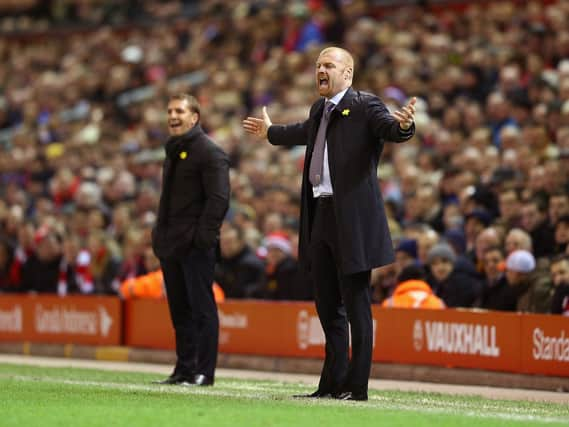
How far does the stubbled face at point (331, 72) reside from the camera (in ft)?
32.2

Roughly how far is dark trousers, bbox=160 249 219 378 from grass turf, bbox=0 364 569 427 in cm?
32

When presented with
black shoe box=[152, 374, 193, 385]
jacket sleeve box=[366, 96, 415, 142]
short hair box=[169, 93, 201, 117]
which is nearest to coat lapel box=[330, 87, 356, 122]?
jacket sleeve box=[366, 96, 415, 142]

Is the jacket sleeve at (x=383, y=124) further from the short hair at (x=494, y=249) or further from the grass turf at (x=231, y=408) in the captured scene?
the short hair at (x=494, y=249)

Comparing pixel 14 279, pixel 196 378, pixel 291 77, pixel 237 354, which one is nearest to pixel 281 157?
pixel 291 77


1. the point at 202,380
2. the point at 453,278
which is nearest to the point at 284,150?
the point at 453,278

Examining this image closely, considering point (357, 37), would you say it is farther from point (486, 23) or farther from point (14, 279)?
point (14, 279)

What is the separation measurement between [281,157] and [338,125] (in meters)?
12.2

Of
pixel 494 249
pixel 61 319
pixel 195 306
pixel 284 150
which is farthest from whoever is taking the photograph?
pixel 284 150

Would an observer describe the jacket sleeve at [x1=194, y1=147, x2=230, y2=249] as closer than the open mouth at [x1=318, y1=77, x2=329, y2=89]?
No

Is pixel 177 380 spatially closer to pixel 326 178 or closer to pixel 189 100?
pixel 189 100

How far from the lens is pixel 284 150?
22.4 meters

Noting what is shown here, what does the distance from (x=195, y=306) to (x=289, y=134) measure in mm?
2087

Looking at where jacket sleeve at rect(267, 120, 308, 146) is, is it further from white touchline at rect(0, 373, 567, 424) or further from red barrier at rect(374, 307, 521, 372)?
red barrier at rect(374, 307, 521, 372)

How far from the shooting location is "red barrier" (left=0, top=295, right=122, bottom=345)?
17531mm
